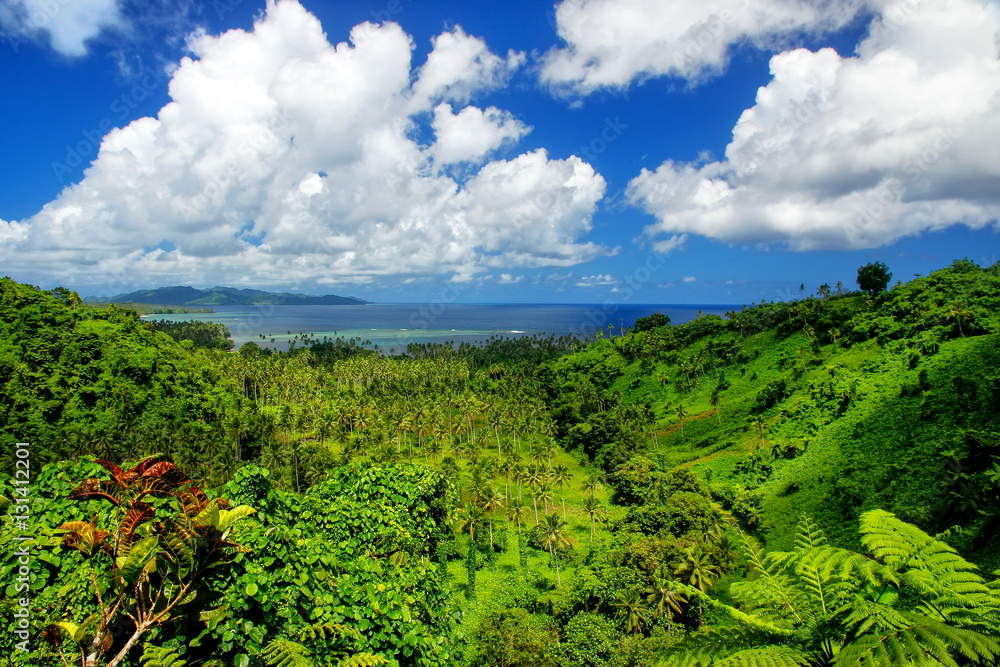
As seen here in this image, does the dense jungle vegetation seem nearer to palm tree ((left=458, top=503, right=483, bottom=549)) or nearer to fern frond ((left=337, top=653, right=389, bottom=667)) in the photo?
fern frond ((left=337, top=653, right=389, bottom=667))

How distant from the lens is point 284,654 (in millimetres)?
5062

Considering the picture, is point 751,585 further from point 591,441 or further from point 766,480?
point 591,441

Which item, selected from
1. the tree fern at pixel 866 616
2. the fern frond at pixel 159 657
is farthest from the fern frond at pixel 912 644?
the fern frond at pixel 159 657

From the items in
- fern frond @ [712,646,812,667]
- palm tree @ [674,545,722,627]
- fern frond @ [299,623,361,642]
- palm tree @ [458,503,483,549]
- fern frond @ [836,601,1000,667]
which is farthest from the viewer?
palm tree @ [458,503,483,549]

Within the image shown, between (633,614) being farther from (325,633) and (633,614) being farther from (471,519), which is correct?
(325,633)

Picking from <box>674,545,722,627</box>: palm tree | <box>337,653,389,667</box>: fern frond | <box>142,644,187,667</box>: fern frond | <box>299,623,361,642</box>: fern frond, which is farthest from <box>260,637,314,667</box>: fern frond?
<box>674,545,722,627</box>: palm tree

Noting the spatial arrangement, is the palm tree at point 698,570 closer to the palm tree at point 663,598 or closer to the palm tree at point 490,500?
the palm tree at point 663,598

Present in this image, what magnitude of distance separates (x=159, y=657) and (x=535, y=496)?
45.1 meters

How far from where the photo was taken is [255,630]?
5.22 m

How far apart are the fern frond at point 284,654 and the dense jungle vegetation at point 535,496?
0.03 m

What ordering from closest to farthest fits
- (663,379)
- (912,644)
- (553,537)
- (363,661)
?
(912,644) → (363,661) → (553,537) → (663,379)

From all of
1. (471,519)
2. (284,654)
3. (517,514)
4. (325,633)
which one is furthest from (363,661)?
(517,514)

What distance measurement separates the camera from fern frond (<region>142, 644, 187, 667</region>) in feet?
13.9

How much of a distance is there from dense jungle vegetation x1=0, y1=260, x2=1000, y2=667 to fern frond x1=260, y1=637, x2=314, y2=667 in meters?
0.03
